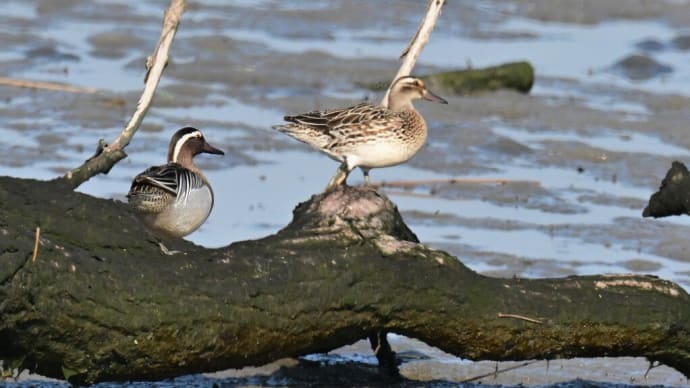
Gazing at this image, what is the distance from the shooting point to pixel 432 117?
15227mm

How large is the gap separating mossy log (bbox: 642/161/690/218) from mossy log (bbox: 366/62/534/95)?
26.3 feet

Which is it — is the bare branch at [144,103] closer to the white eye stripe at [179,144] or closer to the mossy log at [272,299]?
the mossy log at [272,299]

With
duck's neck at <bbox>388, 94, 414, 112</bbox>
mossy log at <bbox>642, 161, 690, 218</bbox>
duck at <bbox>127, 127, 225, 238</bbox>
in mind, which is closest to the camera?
mossy log at <bbox>642, 161, 690, 218</bbox>

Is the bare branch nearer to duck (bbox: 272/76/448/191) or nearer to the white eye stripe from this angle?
duck (bbox: 272/76/448/191)

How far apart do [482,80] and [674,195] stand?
27.7 feet

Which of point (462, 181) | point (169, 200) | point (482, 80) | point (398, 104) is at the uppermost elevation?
point (482, 80)

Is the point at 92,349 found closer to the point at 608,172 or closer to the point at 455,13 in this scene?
the point at 608,172

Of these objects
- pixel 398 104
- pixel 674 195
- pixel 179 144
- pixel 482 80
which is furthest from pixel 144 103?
pixel 482 80

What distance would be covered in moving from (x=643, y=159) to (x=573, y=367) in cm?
526

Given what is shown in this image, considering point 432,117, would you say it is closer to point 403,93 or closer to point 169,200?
point 403,93

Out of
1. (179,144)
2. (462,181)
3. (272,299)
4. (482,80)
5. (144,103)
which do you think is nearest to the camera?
(272,299)

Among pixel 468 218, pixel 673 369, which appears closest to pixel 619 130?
pixel 468 218

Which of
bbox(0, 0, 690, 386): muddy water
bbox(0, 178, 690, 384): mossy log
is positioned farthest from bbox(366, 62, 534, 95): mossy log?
bbox(0, 178, 690, 384): mossy log

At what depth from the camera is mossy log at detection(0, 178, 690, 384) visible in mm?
6664
